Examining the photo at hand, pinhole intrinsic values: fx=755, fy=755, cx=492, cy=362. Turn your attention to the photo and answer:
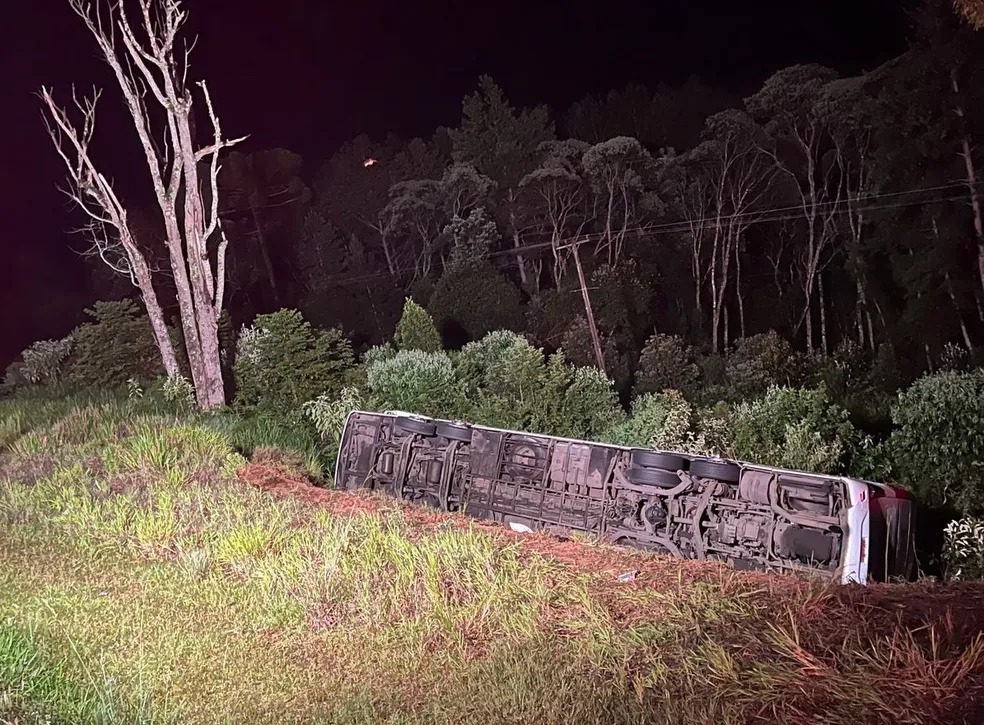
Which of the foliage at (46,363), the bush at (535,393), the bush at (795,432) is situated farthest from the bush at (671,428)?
the foliage at (46,363)

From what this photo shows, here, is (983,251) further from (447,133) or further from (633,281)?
(447,133)

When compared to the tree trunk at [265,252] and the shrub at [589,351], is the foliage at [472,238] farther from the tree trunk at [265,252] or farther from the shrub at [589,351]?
the tree trunk at [265,252]

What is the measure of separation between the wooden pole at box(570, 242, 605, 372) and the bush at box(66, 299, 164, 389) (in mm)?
9737

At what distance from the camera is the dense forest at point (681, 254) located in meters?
10.5

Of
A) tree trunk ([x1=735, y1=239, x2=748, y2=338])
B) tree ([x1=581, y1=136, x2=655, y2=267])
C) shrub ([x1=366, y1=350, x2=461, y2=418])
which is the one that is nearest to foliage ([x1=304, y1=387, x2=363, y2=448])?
shrub ([x1=366, y1=350, x2=461, y2=418])

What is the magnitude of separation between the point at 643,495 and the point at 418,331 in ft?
25.0

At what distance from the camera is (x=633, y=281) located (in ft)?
43.8

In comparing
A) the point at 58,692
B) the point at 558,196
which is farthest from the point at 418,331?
the point at 58,692

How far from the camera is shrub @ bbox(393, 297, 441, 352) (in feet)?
46.2

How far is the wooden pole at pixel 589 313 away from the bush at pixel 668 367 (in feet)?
2.16

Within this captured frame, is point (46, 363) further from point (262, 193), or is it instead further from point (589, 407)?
point (589, 407)

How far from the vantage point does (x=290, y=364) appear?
45.3 ft

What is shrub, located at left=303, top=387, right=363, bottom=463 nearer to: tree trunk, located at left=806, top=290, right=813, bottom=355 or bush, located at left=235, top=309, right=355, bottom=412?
bush, located at left=235, top=309, right=355, bottom=412

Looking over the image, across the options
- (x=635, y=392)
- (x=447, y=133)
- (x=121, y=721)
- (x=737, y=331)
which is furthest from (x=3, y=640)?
(x=447, y=133)
